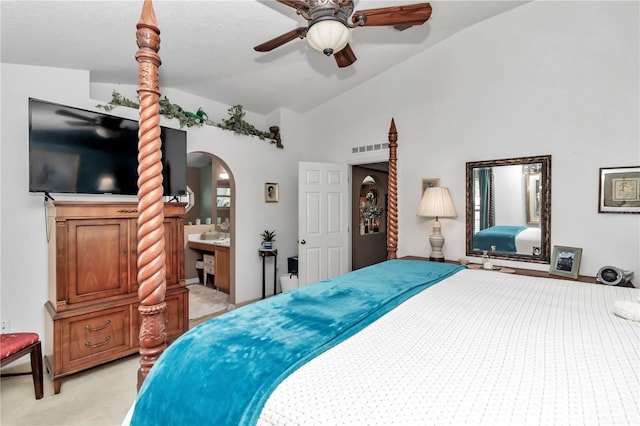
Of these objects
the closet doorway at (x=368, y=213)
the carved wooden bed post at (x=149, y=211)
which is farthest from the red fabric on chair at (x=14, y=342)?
the closet doorway at (x=368, y=213)

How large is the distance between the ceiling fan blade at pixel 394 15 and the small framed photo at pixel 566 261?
2344 millimetres

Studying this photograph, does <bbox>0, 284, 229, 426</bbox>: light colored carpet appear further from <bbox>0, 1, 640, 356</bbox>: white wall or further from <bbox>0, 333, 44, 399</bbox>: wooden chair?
<bbox>0, 1, 640, 356</bbox>: white wall

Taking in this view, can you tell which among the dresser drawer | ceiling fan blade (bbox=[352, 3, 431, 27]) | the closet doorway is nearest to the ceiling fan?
ceiling fan blade (bbox=[352, 3, 431, 27])

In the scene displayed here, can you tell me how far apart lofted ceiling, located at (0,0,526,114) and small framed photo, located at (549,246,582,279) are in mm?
2404

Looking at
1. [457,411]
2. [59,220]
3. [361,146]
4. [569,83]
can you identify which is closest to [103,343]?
[59,220]

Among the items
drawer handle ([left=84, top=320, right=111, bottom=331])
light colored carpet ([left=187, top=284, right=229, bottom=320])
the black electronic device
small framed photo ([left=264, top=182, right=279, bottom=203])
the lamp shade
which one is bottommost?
light colored carpet ([left=187, top=284, right=229, bottom=320])

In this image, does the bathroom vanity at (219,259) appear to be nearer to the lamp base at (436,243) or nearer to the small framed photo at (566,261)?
the lamp base at (436,243)

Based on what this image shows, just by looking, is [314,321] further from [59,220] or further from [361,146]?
[361,146]

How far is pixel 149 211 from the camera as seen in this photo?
1.41 metres

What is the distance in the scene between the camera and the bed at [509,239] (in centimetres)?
301

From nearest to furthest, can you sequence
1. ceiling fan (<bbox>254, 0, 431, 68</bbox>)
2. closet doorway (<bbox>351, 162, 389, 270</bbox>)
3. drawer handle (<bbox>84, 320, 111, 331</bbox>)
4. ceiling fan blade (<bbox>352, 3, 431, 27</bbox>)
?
ceiling fan (<bbox>254, 0, 431, 68</bbox>) → ceiling fan blade (<bbox>352, 3, 431, 27</bbox>) → drawer handle (<bbox>84, 320, 111, 331</bbox>) → closet doorway (<bbox>351, 162, 389, 270</bbox>)

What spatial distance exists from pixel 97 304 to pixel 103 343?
331mm

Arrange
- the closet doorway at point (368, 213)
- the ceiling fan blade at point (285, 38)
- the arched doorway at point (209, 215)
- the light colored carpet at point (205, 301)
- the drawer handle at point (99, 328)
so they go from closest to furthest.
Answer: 1. the ceiling fan blade at point (285, 38)
2. the drawer handle at point (99, 328)
3. the light colored carpet at point (205, 301)
4. the arched doorway at point (209, 215)
5. the closet doorway at point (368, 213)

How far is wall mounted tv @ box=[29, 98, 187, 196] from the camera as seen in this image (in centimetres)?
235
